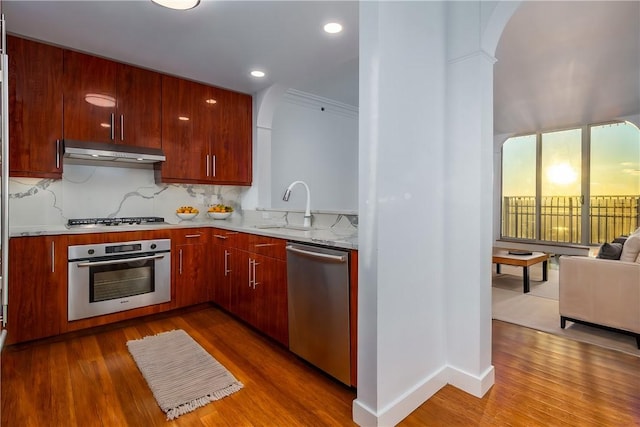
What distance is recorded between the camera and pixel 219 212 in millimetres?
3750

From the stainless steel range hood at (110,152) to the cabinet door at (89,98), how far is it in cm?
9

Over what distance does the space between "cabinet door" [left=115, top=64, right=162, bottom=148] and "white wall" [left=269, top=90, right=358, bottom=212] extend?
4.89ft

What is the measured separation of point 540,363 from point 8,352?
12.3 feet

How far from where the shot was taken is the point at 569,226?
6617 mm

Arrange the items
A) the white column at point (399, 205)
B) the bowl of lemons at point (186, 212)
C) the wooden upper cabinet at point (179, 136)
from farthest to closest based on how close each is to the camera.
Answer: the bowl of lemons at point (186, 212) < the wooden upper cabinet at point (179, 136) < the white column at point (399, 205)

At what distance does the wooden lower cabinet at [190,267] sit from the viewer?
3.13 metres

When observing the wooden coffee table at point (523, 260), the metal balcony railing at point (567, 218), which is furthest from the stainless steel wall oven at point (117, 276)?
the metal balcony railing at point (567, 218)

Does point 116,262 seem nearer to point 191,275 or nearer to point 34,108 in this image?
point 191,275

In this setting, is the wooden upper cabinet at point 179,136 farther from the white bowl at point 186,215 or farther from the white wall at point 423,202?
the white wall at point 423,202

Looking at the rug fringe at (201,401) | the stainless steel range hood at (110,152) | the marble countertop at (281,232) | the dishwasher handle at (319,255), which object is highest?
the stainless steel range hood at (110,152)

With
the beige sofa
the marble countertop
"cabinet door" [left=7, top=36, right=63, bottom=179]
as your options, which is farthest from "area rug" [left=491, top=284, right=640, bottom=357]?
"cabinet door" [left=7, top=36, right=63, bottom=179]

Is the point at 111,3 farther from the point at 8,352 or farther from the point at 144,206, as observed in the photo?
the point at 8,352

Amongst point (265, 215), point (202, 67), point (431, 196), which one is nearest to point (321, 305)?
point (431, 196)

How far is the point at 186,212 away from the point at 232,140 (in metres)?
0.98
